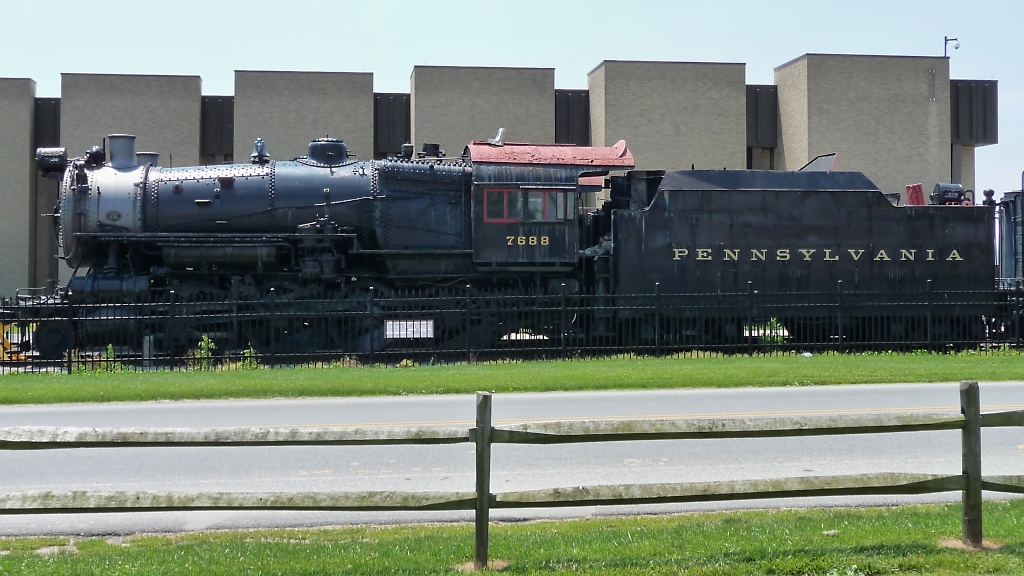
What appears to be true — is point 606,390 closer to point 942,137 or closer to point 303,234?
point 303,234

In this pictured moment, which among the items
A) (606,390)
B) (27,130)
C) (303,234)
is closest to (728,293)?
(606,390)

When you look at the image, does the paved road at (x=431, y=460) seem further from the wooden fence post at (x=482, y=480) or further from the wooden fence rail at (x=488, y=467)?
the wooden fence post at (x=482, y=480)

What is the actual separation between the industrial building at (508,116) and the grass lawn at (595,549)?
101 feet

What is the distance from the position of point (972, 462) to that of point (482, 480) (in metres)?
2.99

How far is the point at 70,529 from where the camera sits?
6906mm

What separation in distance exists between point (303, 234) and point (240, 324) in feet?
6.55

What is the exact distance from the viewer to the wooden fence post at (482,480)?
5480 mm

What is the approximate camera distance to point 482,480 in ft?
A: 18.3

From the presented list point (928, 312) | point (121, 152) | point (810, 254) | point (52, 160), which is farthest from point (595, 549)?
point (52, 160)

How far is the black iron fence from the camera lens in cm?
1695

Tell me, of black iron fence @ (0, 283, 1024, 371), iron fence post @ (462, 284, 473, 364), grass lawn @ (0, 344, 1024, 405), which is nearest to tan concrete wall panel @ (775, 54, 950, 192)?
black iron fence @ (0, 283, 1024, 371)

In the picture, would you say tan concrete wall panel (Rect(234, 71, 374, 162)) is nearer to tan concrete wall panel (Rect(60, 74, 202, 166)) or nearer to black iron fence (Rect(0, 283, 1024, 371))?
tan concrete wall panel (Rect(60, 74, 202, 166))

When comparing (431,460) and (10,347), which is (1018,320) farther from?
(10,347)

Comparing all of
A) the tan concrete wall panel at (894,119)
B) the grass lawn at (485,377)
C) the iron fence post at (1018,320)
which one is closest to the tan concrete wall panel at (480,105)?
the tan concrete wall panel at (894,119)
